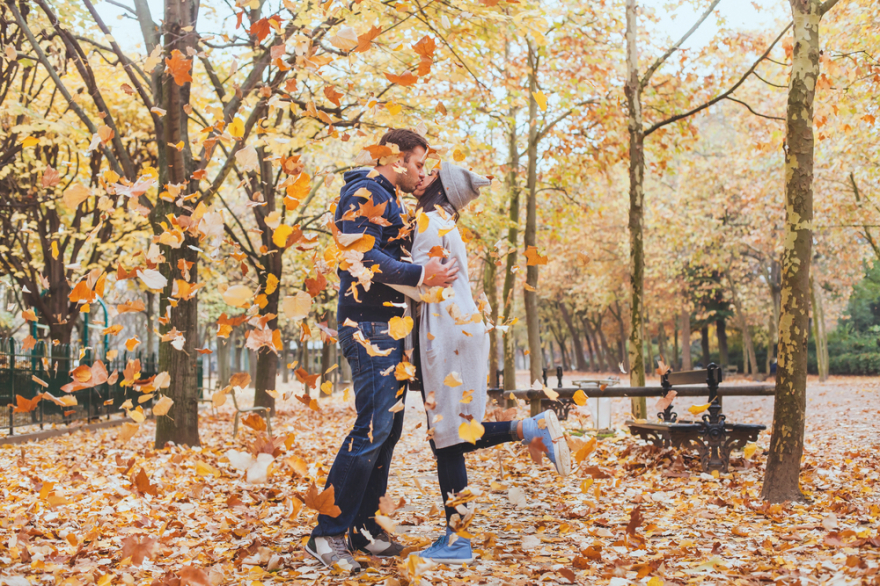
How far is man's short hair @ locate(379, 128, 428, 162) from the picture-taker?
3324 millimetres

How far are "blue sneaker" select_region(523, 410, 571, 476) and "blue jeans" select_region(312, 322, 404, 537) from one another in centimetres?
63

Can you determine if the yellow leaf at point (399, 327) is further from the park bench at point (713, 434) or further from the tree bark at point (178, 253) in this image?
the tree bark at point (178, 253)

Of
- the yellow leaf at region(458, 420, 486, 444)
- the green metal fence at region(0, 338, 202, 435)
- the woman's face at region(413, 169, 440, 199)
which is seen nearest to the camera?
the yellow leaf at region(458, 420, 486, 444)

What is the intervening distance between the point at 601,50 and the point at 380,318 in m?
9.80

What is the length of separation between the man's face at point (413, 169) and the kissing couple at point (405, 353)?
0.08 ft

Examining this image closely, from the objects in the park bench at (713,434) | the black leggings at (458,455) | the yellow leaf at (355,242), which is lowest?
the park bench at (713,434)

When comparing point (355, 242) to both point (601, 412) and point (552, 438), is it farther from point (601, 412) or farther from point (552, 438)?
point (601, 412)

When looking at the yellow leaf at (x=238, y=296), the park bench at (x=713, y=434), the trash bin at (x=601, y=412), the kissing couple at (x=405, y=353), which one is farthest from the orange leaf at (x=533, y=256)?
the trash bin at (x=601, y=412)

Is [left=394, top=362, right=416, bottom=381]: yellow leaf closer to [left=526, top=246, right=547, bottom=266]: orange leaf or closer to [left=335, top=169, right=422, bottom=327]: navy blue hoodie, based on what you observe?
[left=335, top=169, right=422, bottom=327]: navy blue hoodie

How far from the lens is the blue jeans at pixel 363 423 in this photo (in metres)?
3.14

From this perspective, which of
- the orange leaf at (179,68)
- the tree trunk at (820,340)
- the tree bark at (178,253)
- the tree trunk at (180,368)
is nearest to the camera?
the orange leaf at (179,68)

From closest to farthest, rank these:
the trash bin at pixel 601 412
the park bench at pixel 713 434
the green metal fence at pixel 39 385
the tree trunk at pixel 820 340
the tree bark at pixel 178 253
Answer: the park bench at pixel 713 434 < the tree bark at pixel 178 253 < the trash bin at pixel 601 412 < the green metal fence at pixel 39 385 < the tree trunk at pixel 820 340

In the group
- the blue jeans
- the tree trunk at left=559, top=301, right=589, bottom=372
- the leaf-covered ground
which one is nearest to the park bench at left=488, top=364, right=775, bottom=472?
the leaf-covered ground

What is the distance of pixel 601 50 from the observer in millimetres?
11516
